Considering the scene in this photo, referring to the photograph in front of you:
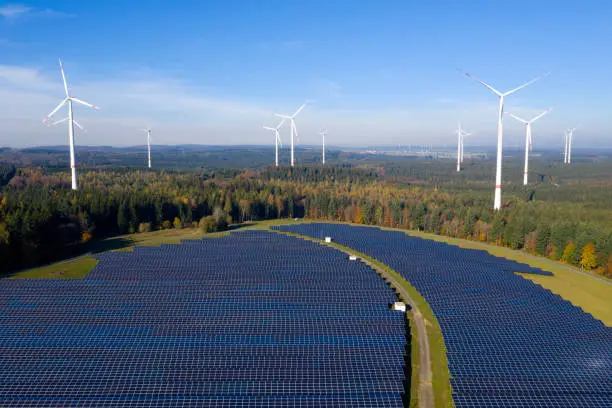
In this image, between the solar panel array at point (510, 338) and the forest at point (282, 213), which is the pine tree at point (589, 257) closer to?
the forest at point (282, 213)

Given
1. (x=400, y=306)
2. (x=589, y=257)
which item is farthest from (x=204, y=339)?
(x=589, y=257)

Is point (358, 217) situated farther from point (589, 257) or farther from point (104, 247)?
point (104, 247)

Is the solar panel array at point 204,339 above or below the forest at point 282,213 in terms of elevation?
below

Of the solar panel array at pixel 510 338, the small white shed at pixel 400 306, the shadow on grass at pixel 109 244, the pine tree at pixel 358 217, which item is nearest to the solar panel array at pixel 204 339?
the small white shed at pixel 400 306

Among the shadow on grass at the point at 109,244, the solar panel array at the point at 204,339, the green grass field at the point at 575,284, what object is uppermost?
the solar panel array at the point at 204,339

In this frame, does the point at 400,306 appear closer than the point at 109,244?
Yes

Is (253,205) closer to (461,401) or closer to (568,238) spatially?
(568,238)
